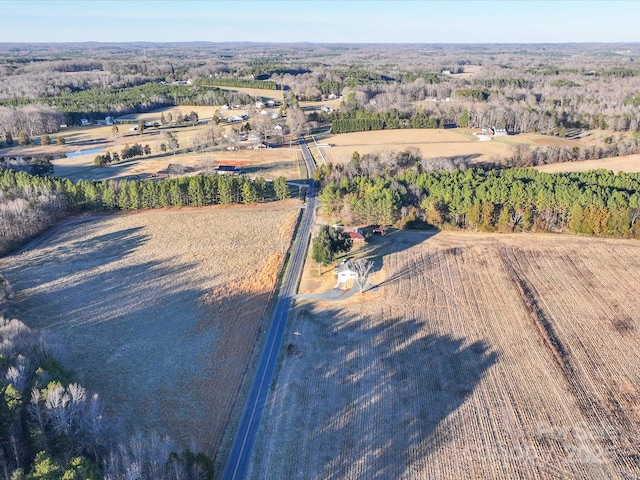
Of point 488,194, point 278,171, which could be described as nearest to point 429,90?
point 278,171

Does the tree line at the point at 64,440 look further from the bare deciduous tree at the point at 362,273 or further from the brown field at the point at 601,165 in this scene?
the brown field at the point at 601,165

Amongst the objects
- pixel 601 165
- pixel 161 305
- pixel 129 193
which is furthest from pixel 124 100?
pixel 601 165

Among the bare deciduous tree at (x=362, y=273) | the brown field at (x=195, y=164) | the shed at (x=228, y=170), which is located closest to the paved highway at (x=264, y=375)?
the bare deciduous tree at (x=362, y=273)

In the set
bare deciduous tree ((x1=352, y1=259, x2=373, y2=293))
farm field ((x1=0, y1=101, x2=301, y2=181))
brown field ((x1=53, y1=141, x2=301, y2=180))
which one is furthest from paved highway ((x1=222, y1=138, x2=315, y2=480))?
farm field ((x1=0, y1=101, x2=301, y2=181))

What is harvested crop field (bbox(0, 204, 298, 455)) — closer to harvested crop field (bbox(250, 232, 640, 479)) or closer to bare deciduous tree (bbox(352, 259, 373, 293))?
harvested crop field (bbox(250, 232, 640, 479))

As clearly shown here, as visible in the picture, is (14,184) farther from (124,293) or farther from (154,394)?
(154,394)
